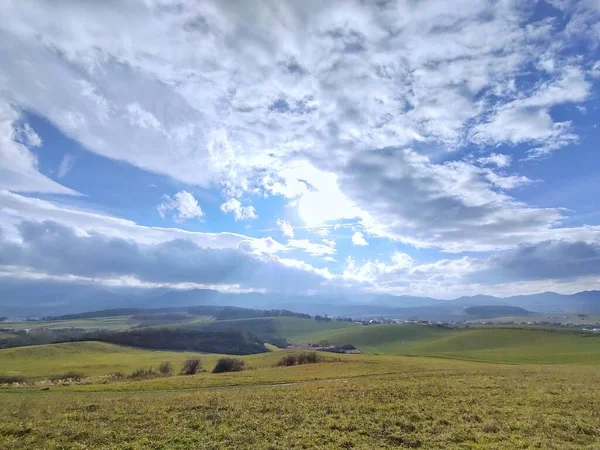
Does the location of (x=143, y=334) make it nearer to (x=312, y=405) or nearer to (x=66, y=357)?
(x=66, y=357)

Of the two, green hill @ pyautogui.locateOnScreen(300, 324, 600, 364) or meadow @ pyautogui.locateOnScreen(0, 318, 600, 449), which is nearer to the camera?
meadow @ pyautogui.locateOnScreen(0, 318, 600, 449)

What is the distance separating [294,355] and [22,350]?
67.5 m

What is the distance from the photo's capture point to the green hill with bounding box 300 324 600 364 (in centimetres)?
10806

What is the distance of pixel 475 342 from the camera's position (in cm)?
14200

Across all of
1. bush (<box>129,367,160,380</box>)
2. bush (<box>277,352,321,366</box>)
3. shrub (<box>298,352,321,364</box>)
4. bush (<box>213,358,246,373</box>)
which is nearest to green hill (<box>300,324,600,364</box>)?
shrub (<box>298,352,321,364</box>)

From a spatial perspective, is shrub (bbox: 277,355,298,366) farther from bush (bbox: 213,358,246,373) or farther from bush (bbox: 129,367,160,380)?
bush (bbox: 129,367,160,380)

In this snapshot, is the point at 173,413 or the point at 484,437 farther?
the point at 173,413

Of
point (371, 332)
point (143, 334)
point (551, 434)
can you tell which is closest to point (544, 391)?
point (551, 434)

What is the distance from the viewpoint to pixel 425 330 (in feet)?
639

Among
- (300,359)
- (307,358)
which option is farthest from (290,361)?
(307,358)

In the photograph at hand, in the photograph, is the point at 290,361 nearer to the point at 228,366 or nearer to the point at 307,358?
the point at 307,358

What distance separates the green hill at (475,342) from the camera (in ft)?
355

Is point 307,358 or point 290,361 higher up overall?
point 307,358

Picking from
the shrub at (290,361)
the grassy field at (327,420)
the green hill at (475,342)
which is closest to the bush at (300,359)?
the shrub at (290,361)
